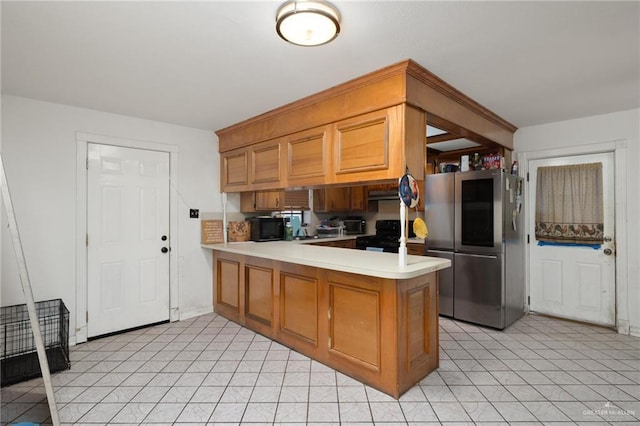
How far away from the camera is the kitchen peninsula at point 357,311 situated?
7.12 feet

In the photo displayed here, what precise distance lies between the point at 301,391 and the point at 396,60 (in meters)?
2.35

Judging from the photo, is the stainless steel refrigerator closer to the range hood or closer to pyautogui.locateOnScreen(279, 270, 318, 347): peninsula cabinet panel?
the range hood

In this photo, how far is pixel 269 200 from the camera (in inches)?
164

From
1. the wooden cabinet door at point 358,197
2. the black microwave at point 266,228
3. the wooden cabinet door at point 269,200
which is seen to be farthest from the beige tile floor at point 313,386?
the wooden cabinet door at point 358,197

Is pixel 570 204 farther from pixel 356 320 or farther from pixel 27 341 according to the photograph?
pixel 27 341

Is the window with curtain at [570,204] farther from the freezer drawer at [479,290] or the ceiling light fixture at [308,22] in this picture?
the ceiling light fixture at [308,22]

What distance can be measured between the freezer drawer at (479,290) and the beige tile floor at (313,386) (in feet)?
0.99

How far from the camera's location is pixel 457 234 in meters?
3.68

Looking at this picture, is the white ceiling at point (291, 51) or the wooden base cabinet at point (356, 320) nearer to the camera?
the white ceiling at point (291, 51)

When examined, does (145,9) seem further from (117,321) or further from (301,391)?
(117,321)

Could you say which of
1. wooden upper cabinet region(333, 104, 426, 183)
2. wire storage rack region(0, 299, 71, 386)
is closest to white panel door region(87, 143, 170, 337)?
wire storage rack region(0, 299, 71, 386)

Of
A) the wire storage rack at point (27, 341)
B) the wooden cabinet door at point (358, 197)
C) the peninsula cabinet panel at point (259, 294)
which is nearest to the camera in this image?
the wire storage rack at point (27, 341)

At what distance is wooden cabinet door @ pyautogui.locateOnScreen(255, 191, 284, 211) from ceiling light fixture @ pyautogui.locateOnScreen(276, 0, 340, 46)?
2561 millimetres

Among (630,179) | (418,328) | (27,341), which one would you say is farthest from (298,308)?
(630,179)
